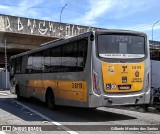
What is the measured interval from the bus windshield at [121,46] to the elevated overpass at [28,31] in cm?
2533

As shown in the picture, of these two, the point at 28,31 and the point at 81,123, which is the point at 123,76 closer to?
the point at 81,123

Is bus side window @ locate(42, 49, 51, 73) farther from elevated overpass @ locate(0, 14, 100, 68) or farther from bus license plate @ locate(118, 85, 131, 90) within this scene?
elevated overpass @ locate(0, 14, 100, 68)

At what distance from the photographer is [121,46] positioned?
43.1ft

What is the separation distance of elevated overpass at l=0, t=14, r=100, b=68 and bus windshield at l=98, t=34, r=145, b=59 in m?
25.3

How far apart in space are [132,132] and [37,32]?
3182cm

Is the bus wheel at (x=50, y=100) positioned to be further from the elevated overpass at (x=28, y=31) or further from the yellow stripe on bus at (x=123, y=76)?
the elevated overpass at (x=28, y=31)

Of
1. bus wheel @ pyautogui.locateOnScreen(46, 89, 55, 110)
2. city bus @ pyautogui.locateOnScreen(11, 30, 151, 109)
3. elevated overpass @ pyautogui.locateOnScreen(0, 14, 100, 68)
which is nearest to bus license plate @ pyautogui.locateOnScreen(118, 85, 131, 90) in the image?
city bus @ pyautogui.locateOnScreen(11, 30, 151, 109)

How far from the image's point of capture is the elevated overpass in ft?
128

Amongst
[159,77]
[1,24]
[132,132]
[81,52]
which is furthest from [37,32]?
[132,132]

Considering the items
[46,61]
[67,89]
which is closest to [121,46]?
[67,89]

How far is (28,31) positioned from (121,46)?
92.2ft

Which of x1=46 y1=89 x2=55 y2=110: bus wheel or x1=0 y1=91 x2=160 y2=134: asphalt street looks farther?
x1=46 y1=89 x2=55 y2=110: bus wheel

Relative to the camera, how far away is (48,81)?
16703 mm

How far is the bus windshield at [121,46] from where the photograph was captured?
12.9 m
